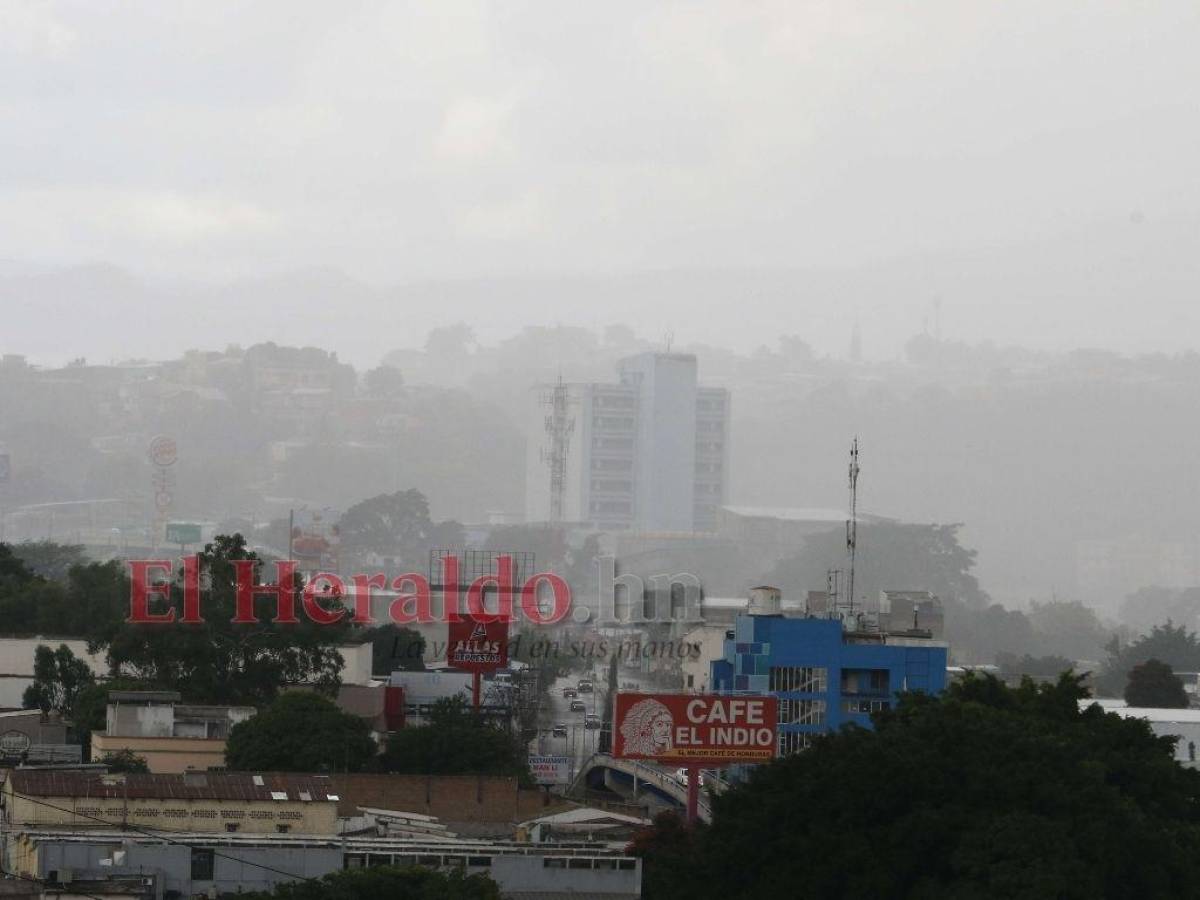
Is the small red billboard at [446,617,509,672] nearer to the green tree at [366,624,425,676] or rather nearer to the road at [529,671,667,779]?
the road at [529,671,667,779]

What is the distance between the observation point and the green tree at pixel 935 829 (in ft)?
75.1

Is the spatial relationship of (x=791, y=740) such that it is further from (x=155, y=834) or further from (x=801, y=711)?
(x=155, y=834)

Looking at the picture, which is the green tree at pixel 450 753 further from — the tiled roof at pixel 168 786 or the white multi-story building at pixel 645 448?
the white multi-story building at pixel 645 448

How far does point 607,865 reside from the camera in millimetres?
25688

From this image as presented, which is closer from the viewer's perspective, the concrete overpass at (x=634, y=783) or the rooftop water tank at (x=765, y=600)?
the concrete overpass at (x=634, y=783)

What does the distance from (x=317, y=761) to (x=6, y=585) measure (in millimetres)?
23881

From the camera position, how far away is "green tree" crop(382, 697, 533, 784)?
3728 centimetres

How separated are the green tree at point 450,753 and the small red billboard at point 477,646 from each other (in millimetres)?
4300

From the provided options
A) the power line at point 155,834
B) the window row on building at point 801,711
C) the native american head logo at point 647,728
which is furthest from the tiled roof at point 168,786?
the window row on building at point 801,711

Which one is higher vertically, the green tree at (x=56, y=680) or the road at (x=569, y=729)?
the green tree at (x=56, y=680)

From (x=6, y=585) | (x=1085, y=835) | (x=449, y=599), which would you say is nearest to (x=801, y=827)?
(x=1085, y=835)

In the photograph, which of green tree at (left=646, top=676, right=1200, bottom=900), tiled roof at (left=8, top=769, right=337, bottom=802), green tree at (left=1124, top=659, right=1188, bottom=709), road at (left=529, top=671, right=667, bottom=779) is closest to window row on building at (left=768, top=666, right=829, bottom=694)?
road at (left=529, top=671, right=667, bottom=779)

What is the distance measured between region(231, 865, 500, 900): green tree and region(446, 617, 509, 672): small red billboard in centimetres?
2095

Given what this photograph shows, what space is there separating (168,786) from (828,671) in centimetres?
1507
